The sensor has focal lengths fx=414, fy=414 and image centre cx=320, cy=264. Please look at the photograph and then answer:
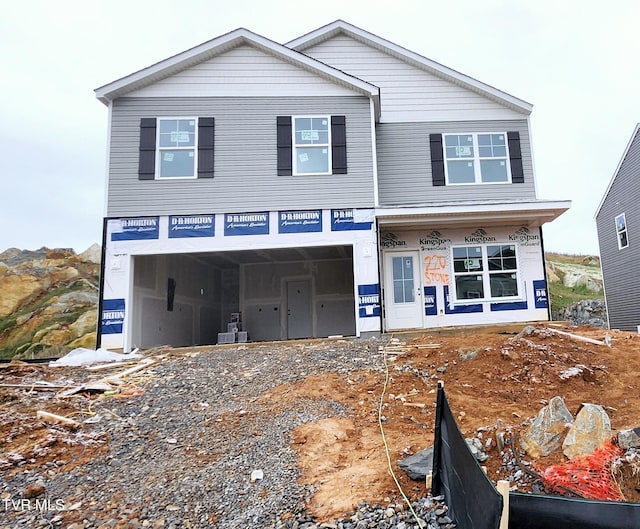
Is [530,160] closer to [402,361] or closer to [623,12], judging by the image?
[402,361]

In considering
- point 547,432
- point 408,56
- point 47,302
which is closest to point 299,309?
point 408,56

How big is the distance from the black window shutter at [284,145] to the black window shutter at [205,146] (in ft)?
5.53

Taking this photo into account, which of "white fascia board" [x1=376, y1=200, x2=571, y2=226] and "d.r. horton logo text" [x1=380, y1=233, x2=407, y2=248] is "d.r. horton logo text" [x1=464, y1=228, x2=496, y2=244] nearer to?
"white fascia board" [x1=376, y1=200, x2=571, y2=226]

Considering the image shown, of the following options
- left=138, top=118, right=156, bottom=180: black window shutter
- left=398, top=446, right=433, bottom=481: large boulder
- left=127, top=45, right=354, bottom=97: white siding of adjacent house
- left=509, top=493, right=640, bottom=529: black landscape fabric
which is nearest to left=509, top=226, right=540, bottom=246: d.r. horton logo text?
left=127, top=45, right=354, bottom=97: white siding of adjacent house

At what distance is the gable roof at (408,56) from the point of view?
11.9m

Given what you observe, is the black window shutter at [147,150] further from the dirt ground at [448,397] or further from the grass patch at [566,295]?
the grass patch at [566,295]

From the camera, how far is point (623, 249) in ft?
51.3

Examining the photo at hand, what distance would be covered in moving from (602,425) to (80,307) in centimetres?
2078

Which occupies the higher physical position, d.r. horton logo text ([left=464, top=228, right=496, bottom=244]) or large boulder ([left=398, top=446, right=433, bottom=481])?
d.r. horton logo text ([left=464, top=228, right=496, bottom=244])

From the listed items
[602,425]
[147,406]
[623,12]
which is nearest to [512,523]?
[602,425]

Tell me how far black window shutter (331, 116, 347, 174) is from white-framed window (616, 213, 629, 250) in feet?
38.7

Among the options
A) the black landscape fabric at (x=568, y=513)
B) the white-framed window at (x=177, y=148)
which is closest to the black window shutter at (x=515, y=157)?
the white-framed window at (x=177, y=148)

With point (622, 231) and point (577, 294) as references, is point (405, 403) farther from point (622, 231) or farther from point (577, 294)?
point (577, 294)

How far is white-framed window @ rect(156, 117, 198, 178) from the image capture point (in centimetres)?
1034
